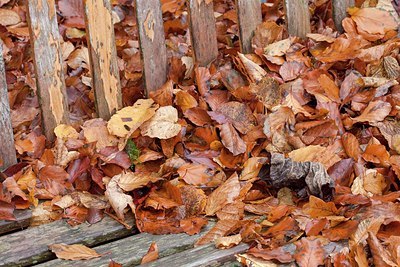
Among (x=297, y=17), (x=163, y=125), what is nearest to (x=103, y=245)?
(x=163, y=125)

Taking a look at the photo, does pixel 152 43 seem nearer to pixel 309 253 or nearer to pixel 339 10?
pixel 339 10

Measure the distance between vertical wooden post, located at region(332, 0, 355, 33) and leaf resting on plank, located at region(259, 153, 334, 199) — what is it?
0.96 metres

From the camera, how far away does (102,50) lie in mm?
2859

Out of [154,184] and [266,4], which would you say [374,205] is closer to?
[154,184]

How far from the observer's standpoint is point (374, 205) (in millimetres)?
2445

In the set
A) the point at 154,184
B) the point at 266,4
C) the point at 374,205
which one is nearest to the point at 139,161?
the point at 154,184

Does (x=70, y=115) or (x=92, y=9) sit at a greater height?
(x=92, y=9)

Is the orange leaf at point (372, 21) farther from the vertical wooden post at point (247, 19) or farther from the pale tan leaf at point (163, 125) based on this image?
the pale tan leaf at point (163, 125)

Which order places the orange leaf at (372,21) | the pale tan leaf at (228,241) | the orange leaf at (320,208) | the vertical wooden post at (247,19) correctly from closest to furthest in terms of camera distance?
the pale tan leaf at (228,241) < the orange leaf at (320,208) < the vertical wooden post at (247,19) < the orange leaf at (372,21)

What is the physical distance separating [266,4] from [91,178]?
4.26ft

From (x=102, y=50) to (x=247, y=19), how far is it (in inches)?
24.5

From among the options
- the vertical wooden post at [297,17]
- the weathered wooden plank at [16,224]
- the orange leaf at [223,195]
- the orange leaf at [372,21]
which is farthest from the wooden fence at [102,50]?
the orange leaf at [223,195]

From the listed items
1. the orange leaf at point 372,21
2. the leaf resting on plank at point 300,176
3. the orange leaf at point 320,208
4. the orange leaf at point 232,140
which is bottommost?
the orange leaf at point 320,208

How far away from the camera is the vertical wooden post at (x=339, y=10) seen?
3.31 meters
